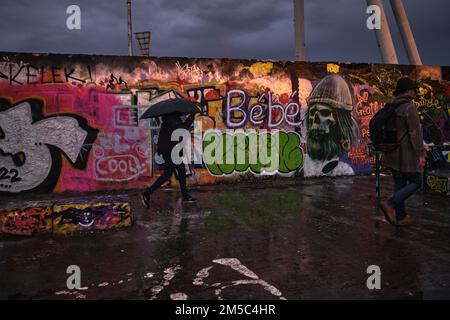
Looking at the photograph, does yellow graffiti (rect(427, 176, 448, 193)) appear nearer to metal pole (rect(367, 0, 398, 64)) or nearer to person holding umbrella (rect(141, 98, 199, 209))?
person holding umbrella (rect(141, 98, 199, 209))

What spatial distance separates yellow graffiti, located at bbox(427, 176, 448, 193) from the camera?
8.11 m

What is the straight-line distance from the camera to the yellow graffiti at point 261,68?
33.6 ft

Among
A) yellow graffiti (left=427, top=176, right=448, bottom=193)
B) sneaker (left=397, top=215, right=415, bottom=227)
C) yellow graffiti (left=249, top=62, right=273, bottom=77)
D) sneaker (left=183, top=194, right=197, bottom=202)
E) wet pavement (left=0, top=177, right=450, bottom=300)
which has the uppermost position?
yellow graffiti (left=249, top=62, right=273, bottom=77)

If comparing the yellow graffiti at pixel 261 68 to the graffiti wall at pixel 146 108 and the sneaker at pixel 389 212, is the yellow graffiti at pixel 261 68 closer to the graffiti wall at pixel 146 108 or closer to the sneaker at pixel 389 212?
the graffiti wall at pixel 146 108

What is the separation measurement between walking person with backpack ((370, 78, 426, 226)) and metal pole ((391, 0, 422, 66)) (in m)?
14.0

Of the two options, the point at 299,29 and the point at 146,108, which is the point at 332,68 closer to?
the point at 146,108

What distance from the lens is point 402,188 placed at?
5.63 metres

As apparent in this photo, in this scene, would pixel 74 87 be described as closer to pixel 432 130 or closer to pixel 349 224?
pixel 349 224

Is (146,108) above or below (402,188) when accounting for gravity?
above

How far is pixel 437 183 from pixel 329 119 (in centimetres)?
348

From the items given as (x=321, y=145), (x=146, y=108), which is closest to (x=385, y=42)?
(x=321, y=145)

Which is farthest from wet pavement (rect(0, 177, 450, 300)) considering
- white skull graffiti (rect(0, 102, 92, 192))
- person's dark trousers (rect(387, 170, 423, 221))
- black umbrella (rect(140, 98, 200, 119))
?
white skull graffiti (rect(0, 102, 92, 192))

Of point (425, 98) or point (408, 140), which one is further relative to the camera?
point (425, 98)

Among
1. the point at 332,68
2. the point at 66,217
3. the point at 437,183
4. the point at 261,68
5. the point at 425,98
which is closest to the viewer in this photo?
the point at 66,217
